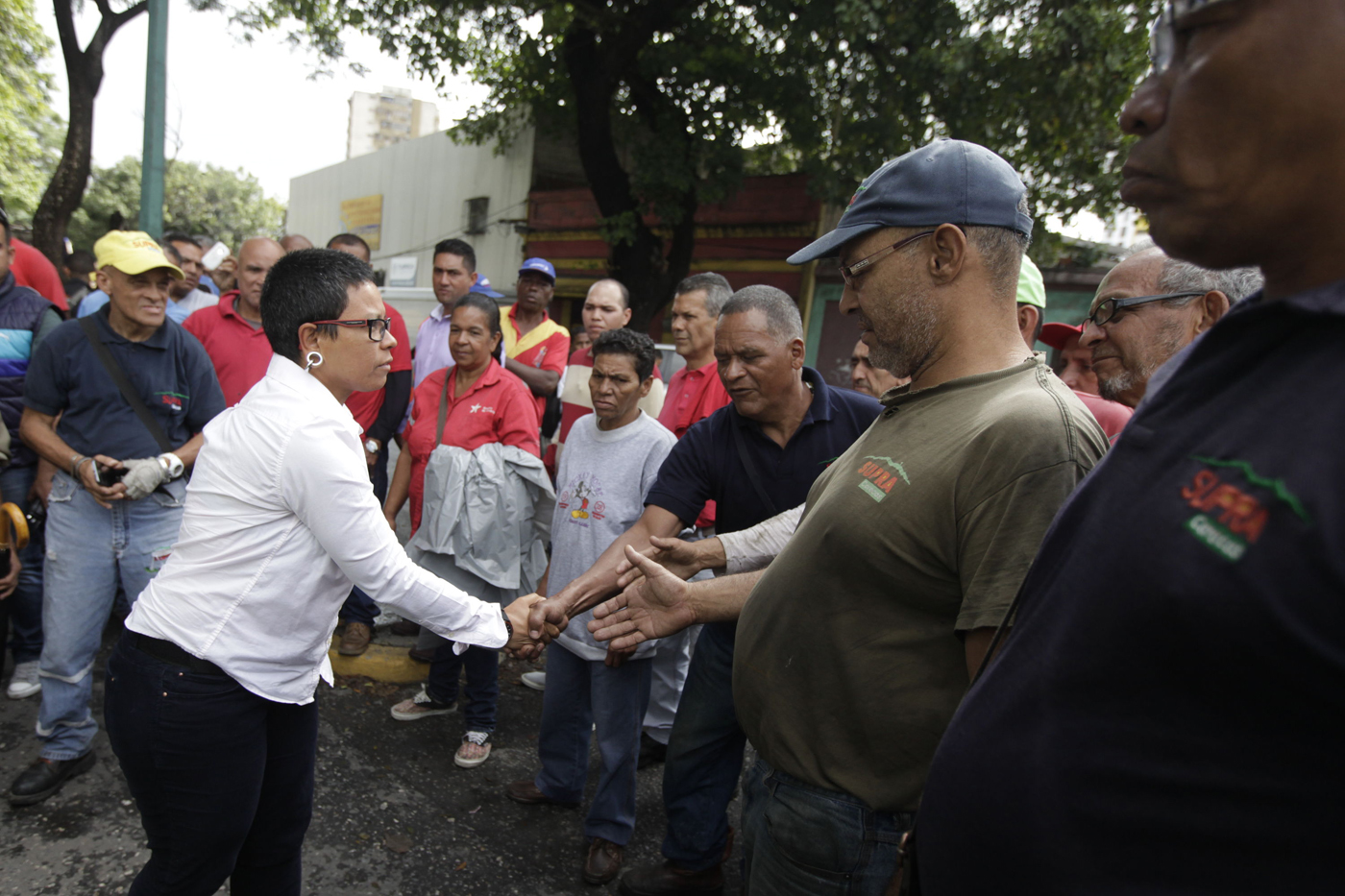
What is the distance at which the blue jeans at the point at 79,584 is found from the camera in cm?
339

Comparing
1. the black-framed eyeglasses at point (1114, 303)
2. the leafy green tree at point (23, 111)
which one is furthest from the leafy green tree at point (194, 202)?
the black-framed eyeglasses at point (1114, 303)

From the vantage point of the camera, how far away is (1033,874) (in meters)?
0.91

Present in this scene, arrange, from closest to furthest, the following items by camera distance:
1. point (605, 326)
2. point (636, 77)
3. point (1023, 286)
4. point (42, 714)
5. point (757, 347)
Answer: point (757, 347), point (1023, 286), point (42, 714), point (605, 326), point (636, 77)

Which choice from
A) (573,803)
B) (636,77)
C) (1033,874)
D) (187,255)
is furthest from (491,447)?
(636,77)

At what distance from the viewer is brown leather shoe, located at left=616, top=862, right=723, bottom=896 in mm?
3018

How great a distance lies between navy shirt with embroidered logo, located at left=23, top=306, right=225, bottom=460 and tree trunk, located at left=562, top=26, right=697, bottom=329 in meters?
8.96

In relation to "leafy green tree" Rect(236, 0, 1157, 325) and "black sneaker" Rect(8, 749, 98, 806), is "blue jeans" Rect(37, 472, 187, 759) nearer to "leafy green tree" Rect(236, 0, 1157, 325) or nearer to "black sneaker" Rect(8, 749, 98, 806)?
"black sneaker" Rect(8, 749, 98, 806)

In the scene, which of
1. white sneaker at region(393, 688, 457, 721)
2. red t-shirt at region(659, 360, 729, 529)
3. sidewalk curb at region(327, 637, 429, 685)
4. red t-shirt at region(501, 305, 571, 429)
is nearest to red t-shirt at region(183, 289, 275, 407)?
sidewalk curb at region(327, 637, 429, 685)

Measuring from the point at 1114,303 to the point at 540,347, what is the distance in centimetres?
403

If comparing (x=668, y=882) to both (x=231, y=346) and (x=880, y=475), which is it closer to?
(x=880, y=475)

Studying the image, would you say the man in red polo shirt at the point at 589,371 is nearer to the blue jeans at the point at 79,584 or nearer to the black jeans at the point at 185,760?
the blue jeans at the point at 79,584

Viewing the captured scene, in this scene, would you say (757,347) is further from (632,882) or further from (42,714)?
(42,714)

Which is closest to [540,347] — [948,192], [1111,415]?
[1111,415]

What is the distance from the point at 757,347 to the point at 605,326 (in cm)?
306
